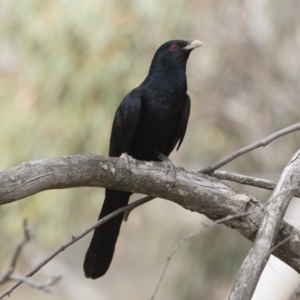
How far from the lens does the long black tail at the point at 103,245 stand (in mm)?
3666

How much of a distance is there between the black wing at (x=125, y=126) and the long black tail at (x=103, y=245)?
322mm

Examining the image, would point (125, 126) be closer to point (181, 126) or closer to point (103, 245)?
point (181, 126)

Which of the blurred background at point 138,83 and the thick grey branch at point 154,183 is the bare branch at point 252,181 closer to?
the thick grey branch at point 154,183

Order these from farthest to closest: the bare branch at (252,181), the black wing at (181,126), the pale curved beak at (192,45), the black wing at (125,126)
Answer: the pale curved beak at (192,45), the black wing at (181,126), the black wing at (125,126), the bare branch at (252,181)

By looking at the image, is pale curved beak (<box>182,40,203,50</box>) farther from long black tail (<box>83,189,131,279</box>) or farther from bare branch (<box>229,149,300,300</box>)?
bare branch (<box>229,149,300,300</box>)

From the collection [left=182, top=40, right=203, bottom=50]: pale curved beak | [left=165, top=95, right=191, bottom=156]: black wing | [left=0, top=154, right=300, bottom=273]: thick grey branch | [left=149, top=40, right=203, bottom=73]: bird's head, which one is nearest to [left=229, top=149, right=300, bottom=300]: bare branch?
[left=0, top=154, right=300, bottom=273]: thick grey branch

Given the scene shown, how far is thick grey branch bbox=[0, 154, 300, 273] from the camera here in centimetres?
247

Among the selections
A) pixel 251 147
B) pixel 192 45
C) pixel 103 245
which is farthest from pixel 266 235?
pixel 192 45

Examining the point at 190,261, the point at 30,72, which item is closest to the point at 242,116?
the point at 190,261

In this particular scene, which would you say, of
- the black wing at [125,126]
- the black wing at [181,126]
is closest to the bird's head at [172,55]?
the black wing at [181,126]

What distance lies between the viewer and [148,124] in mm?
4027

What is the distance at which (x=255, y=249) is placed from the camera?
8.58 ft

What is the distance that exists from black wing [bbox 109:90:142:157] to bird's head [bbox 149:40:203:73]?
0.53 metres

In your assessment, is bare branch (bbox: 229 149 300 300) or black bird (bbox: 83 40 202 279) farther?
black bird (bbox: 83 40 202 279)
